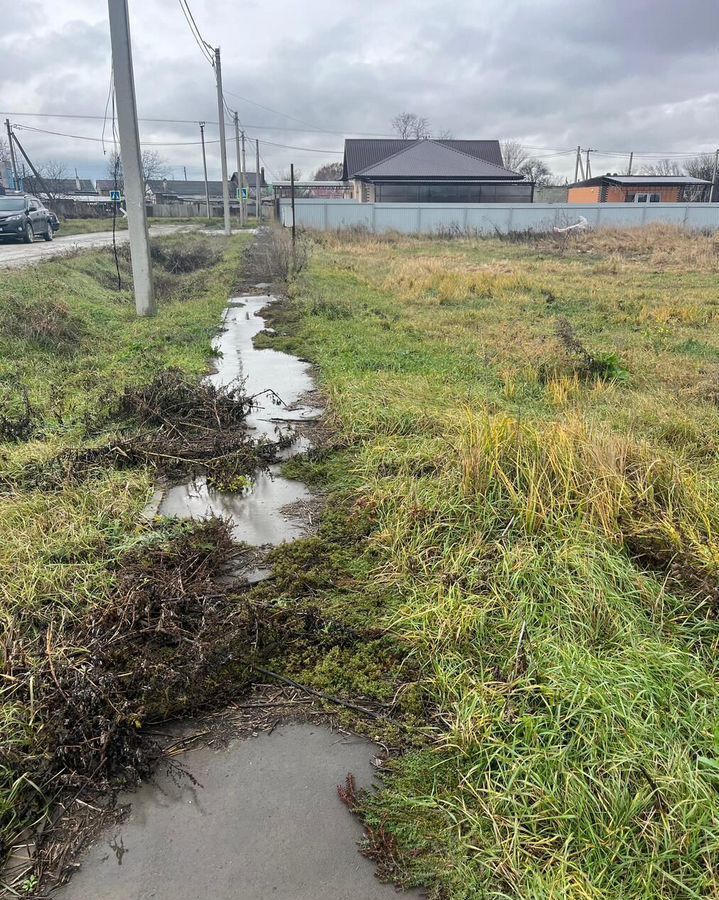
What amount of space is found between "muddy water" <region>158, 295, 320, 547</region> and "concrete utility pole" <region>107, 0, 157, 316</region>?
1481 millimetres

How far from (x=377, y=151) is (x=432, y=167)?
8061 millimetres

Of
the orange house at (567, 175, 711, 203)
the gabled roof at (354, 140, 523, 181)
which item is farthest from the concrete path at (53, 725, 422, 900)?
the orange house at (567, 175, 711, 203)

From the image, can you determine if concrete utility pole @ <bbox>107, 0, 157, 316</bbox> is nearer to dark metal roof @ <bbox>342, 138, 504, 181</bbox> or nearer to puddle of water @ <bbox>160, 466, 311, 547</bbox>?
puddle of water @ <bbox>160, 466, 311, 547</bbox>

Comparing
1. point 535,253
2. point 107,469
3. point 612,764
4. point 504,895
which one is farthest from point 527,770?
point 535,253

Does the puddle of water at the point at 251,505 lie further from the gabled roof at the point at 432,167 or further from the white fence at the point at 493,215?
the gabled roof at the point at 432,167

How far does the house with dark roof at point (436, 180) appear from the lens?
41.0 m

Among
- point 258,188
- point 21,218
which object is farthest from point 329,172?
point 21,218

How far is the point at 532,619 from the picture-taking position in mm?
2672

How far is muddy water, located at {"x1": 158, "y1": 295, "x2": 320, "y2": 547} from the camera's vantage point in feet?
12.6

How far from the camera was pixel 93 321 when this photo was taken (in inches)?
352

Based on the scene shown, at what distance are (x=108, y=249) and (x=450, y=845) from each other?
1837 centimetres

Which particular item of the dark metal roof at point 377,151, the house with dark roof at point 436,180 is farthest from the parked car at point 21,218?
the dark metal roof at point 377,151

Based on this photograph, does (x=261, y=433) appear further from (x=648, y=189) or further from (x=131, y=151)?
(x=648, y=189)

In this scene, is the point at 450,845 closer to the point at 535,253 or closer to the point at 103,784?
the point at 103,784
